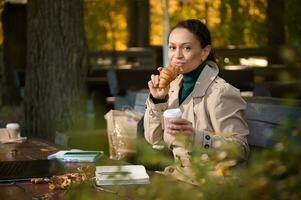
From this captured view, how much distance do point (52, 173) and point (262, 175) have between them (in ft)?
6.45

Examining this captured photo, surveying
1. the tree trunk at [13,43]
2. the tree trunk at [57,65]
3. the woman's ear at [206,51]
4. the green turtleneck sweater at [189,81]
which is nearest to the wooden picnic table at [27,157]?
the green turtleneck sweater at [189,81]

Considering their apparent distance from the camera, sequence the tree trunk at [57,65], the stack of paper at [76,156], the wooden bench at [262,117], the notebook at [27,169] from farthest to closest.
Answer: the tree trunk at [57,65] < the wooden bench at [262,117] < the stack of paper at [76,156] < the notebook at [27,169]

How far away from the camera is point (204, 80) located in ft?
11.8

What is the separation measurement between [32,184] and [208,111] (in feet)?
3.42

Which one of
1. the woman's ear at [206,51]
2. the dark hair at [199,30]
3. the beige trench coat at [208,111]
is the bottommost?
the beige trench coat at [208,111]

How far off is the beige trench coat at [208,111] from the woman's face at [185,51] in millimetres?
70

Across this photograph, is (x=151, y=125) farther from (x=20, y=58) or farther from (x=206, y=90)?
(x=20, y=58)

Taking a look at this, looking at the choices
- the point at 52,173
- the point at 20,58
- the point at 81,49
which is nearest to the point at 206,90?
the point at 52,173

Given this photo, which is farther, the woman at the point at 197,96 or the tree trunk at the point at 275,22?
the tree trunk at the point at 275,22

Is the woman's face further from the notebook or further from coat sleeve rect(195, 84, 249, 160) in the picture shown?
the notebook

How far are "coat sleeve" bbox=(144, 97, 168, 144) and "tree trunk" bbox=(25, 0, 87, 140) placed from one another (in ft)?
9.23

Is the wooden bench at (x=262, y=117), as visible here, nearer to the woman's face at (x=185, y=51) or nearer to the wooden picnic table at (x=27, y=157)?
the woman's face at (x=185, y=51)

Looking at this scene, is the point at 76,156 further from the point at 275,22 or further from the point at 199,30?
the point at 275,22

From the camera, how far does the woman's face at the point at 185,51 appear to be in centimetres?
369
